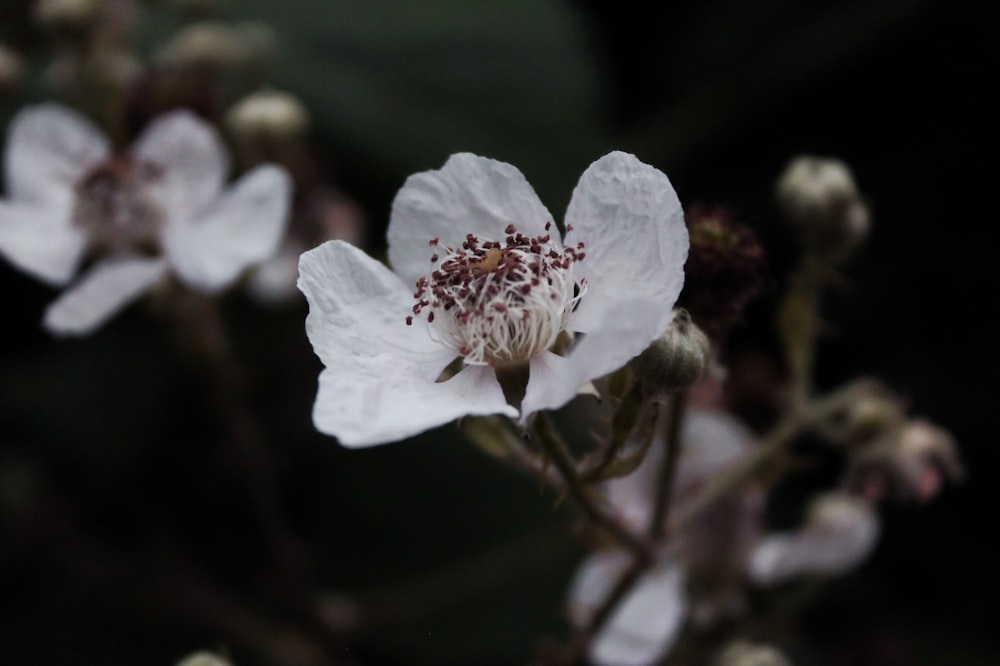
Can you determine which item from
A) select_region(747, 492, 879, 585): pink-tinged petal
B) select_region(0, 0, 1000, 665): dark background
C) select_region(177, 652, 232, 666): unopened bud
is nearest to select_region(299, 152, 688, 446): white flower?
select_region(177, 652, 232, 666): unopened bud

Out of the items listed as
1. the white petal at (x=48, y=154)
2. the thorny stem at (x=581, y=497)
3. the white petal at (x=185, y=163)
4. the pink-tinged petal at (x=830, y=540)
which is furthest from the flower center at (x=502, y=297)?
the white petal at (x=48, y=154)

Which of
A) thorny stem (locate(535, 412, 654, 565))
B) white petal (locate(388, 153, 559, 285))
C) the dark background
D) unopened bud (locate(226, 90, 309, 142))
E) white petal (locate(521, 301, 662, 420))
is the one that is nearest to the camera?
white petal (locate(521, 301, 662, 420))

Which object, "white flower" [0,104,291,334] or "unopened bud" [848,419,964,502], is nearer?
"unopened bud" [848,419,964,502]

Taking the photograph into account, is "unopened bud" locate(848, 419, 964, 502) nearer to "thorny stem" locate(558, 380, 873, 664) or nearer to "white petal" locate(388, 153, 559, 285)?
"thorny stem" locate(558, 380, 873, 664)

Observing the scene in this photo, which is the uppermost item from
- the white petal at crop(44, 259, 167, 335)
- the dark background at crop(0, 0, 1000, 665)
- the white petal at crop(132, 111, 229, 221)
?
the white petal at crop(132, 111, 229, 221)

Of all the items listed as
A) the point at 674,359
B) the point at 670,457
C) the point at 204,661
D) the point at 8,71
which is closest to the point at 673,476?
the point at 670,457

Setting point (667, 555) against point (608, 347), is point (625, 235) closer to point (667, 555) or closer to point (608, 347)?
point (608, 347)
